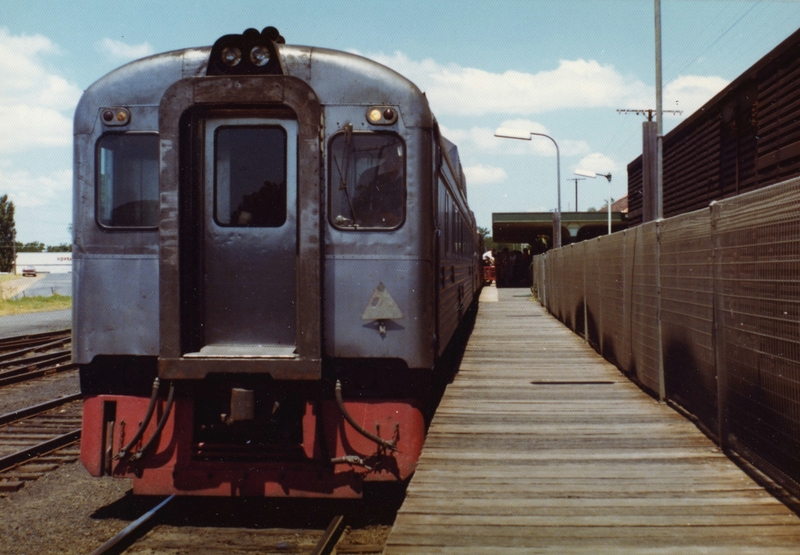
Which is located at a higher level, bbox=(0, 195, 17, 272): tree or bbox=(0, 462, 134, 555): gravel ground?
bbox=(0, 195, 17, 272): tree

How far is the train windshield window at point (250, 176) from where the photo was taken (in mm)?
5055

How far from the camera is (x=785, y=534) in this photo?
390cm

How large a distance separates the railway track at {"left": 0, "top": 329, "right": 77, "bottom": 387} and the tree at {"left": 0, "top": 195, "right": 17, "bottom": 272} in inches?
3542

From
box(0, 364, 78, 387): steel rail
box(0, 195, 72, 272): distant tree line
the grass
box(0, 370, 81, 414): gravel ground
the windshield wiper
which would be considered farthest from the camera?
box(0, 195, 72, 272): distant tree line

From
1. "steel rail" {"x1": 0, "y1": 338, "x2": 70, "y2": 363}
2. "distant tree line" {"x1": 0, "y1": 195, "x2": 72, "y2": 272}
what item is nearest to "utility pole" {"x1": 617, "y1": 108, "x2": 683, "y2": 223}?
"steel rail" {"x1": 0, "y1": 338, "x2": 70, "y2": 363}

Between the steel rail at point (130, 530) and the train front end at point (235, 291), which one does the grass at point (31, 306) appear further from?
the steel rail at point (130, 530)

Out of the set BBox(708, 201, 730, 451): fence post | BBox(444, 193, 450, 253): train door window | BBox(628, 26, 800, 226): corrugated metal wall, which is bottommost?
BBox(708, 201, 730, 451): fence post

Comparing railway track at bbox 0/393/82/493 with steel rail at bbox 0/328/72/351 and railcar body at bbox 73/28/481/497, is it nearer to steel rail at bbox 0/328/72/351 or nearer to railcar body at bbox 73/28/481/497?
railcar body at bbox 73/28/481/497

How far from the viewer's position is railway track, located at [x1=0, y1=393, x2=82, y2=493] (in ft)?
20.9

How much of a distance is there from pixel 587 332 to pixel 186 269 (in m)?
9.54

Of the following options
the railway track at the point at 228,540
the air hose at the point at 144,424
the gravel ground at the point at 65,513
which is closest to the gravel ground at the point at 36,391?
the gravel ground at the point at 65,513

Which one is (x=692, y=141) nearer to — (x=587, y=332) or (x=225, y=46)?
(x=587, y=332)

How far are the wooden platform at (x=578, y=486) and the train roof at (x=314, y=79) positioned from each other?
7.88 ft

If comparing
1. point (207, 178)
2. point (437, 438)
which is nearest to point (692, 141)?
point (437, 438)
